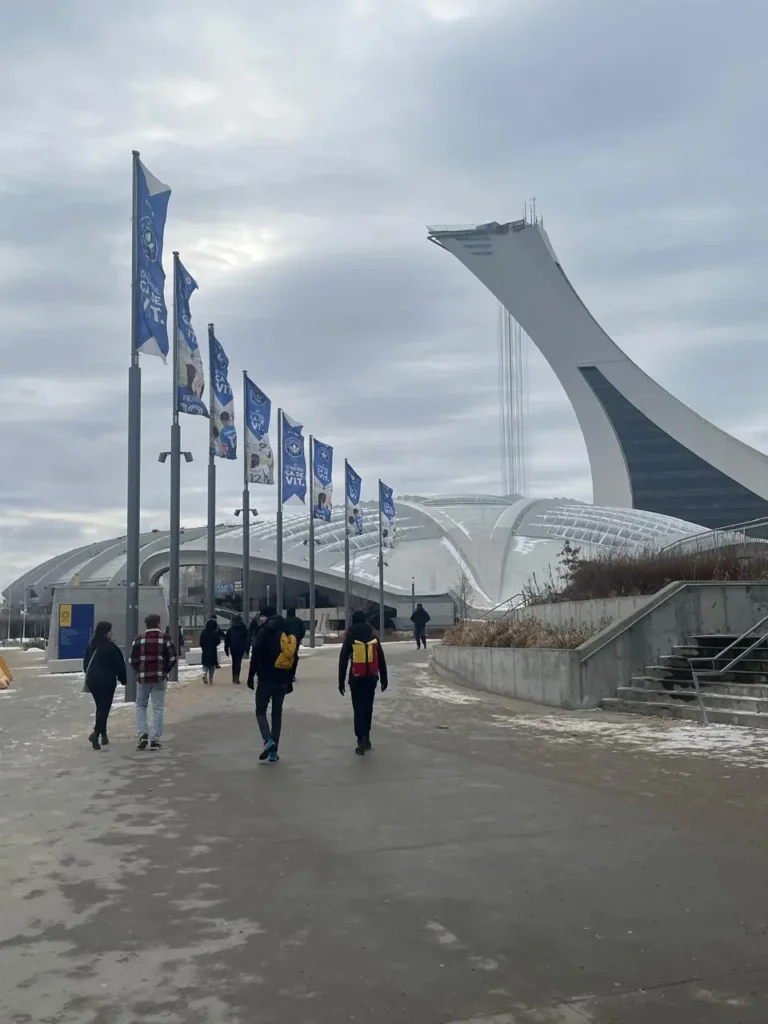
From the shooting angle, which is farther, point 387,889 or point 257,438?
point 257,438

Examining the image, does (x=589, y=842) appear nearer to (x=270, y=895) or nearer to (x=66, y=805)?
(x=270, y=895)

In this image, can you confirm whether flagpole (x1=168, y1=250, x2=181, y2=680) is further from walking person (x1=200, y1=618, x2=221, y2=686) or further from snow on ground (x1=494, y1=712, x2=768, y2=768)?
snow on ground (x1=494, y1=712, x2=768, y2=768)

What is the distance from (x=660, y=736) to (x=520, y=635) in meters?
6.68

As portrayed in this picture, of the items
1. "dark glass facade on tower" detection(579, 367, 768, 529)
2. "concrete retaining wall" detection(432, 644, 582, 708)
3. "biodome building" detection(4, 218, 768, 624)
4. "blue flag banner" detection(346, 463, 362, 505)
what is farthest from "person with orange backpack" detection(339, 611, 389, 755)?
"dark glass facade on tower" detection(579, 367, 768, 529)

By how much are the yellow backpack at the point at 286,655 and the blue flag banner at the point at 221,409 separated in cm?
1434

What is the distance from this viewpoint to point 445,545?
2475 inches

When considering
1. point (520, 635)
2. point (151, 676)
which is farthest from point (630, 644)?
point (151, 676)

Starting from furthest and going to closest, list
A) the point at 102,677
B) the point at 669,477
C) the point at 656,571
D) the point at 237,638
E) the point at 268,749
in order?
the point at 669,477 → the point at 237,638 → the point at 656,571 → the point at 102,677 → the point at 268,749

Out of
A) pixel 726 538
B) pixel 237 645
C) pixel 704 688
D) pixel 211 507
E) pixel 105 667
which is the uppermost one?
pixel 211 507

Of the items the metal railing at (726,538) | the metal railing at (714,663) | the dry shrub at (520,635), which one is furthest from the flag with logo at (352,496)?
the metal railing at (714,663)

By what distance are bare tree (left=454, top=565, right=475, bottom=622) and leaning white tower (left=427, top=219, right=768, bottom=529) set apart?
46.2 meters

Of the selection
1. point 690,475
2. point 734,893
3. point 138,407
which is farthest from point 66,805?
point 690,475

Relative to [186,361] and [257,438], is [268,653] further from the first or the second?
[257,438]

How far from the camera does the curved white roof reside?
58.1 metres
